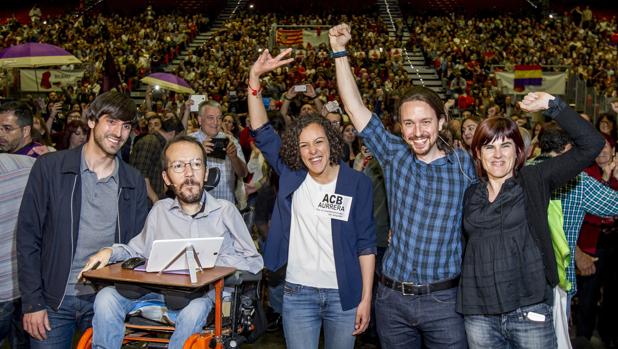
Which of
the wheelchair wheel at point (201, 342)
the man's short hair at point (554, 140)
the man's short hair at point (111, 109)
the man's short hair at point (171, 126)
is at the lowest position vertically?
the wheelchair wheel at point (201, 342)

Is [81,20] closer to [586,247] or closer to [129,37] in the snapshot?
[129,37]

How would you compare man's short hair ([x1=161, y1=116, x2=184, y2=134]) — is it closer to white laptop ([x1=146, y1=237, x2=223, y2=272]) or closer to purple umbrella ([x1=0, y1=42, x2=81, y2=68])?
white laptop ([x1=146, y1=237, x2=223, y2=272])

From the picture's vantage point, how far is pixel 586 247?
202 inches

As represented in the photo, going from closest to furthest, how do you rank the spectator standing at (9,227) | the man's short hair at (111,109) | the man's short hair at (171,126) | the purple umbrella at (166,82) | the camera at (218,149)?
the man's short hair at (111,109) < the spectator standing at (9,227) < the camera at (218,149) < the man's short hair at (171,126) < the purple umbrella at (166,82)

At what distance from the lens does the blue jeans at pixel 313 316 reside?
3277 millimetres

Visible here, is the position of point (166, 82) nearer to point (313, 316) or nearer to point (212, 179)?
point (212, 179)

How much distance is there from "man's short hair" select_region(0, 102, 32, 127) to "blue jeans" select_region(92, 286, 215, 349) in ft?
4.97

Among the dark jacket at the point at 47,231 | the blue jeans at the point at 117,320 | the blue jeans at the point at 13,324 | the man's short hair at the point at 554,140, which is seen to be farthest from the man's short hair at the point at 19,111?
the man's short hair at the point at 554,140

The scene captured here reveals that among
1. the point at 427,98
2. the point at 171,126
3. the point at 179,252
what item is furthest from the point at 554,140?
the point at 171,126

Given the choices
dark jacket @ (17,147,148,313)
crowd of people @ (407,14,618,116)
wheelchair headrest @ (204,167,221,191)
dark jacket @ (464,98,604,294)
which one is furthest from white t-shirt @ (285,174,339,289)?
crowd of people @ (407,14,618,116)

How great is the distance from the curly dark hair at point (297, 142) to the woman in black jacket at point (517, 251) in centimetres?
72

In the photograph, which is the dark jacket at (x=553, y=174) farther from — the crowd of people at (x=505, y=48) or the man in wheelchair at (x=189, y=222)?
the crowd of people at (x=505, y=48)

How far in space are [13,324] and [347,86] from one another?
2320 millimetres

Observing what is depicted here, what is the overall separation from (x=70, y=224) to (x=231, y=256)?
767 mm
